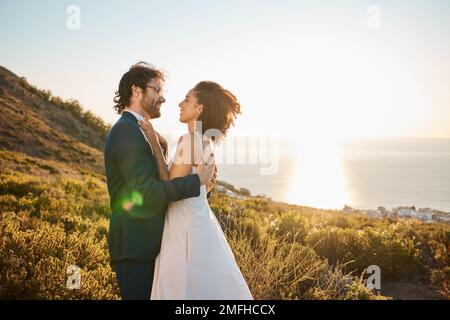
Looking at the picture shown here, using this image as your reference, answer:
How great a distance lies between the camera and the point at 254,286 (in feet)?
17.6

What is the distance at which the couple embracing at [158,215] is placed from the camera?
2746 millimetres

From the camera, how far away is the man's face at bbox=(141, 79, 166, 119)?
10.6 feet

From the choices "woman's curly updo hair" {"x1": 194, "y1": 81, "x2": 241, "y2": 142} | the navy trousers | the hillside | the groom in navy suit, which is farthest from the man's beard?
the hillside

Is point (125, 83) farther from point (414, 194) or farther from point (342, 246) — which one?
point (414, 194)

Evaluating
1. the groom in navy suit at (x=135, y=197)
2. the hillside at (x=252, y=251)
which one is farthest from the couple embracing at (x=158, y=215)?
the hillside at (x=252, y=251)

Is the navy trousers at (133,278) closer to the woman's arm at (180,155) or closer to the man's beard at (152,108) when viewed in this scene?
the woman's arm at (180,155)

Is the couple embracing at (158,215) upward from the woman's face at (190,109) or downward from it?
downward

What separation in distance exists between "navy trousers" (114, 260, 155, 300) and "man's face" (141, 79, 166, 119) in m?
1.17

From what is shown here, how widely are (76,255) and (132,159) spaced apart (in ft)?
11.6

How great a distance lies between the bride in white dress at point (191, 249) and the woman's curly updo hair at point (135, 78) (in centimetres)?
41

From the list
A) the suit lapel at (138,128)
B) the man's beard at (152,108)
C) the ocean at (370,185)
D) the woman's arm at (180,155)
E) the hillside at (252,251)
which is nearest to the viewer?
the suit lapel at (138,128)

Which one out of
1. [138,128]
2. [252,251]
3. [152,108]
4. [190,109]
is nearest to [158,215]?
[138,128]
